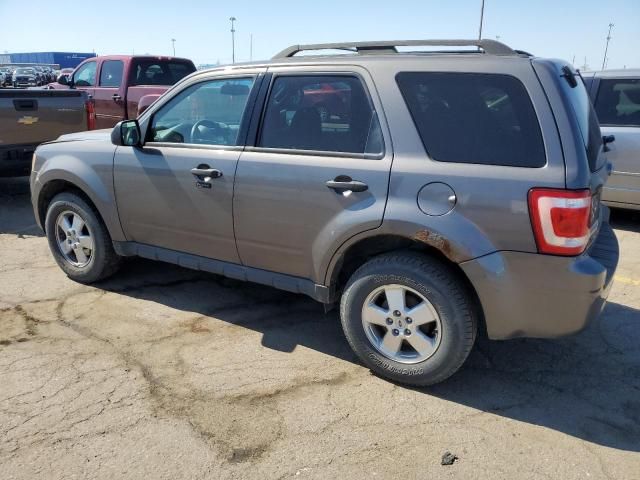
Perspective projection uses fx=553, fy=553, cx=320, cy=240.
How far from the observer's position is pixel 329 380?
3285 millimetres

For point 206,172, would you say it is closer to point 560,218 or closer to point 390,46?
point 390,46

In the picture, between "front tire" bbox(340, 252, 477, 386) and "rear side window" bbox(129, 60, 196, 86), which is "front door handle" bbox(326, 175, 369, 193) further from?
"rear side window" bbox(129, 60, 196, 86)

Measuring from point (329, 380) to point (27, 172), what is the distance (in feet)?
19.0

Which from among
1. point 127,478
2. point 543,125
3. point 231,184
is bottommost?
point 127,478

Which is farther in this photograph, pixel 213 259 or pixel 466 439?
pixel 213 259

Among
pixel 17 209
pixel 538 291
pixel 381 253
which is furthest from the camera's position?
pixel 17 209

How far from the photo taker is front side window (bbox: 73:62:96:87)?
35.5 ft

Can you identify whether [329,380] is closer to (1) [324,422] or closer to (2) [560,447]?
(1) [324,422]

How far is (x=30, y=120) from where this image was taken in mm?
7078

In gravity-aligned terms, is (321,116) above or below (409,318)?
above

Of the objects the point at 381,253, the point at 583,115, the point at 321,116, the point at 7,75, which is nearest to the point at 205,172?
the point at 321,116

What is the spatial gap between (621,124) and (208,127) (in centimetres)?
494

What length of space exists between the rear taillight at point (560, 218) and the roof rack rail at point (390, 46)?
0.83 m

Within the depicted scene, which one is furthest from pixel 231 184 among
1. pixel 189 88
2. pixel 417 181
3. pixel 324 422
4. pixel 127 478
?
pixel 127 478
